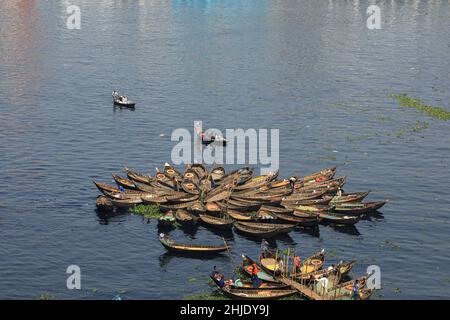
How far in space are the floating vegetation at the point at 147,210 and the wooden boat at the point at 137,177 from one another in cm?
627

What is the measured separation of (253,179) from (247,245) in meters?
19.1

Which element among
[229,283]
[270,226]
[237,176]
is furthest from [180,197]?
[229,283]

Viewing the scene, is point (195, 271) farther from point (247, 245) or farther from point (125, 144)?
point (125, 144)

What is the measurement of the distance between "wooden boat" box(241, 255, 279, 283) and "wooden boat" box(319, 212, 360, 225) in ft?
58.6

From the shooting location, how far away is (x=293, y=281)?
9925 centimetres

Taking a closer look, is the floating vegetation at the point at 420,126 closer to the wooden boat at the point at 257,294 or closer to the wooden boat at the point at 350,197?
the wooden boat at the point at 350,197

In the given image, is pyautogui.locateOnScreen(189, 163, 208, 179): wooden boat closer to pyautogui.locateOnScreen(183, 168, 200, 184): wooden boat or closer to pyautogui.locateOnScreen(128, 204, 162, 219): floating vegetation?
pyautogui.locateOnScreen(183, 168, 200, 184): wooden boat

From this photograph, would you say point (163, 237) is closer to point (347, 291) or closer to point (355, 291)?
point (347, 291)

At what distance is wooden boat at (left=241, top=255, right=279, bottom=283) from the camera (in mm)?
99444

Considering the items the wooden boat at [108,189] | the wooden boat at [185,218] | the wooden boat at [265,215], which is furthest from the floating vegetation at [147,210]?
the wooden boat at [265,215]

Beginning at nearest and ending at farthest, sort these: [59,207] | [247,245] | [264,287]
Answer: [264,287]
[247,245]
[59,207]

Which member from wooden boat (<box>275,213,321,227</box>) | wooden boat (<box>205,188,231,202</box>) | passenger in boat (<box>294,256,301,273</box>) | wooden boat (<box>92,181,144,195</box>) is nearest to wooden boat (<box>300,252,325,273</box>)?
passenger in boat (<box>294,256,301,273</box>)

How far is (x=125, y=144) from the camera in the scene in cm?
15438
